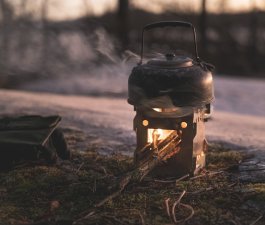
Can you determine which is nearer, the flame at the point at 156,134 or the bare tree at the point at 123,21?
the flame at the point at 156,134

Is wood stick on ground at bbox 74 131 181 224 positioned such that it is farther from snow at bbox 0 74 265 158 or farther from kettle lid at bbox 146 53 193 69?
snow at bbox 0 74 265 158

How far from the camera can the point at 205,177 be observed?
4.41 meters

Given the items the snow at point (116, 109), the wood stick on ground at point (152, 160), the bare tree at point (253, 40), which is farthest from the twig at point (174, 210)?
the bare tree at point (253, 40)

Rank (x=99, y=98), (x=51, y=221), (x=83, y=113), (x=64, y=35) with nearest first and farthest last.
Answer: (x=51, y=221)
(x=83, y=113)
(x=99, y=98)
(x=64, y=35)

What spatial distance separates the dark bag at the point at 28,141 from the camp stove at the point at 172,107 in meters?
0.89

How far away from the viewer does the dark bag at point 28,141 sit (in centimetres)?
448

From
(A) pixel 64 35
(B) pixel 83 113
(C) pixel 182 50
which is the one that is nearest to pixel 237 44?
(C) pixel 182 50

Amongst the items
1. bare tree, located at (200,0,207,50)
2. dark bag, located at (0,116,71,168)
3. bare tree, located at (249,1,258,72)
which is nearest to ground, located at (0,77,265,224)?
dark bag, located at (0,116,71,168)

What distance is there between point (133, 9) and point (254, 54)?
4.74 meters

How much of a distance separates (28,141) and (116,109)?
4363 millimetres

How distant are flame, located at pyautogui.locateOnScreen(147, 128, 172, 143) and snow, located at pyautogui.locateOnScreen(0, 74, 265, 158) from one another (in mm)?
1084

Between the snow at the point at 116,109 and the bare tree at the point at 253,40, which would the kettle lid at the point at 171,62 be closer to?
the snow at the point at 116,109

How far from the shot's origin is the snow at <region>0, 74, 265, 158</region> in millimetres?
6066

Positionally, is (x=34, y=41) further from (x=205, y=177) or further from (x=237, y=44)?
(x=205, y=177)
